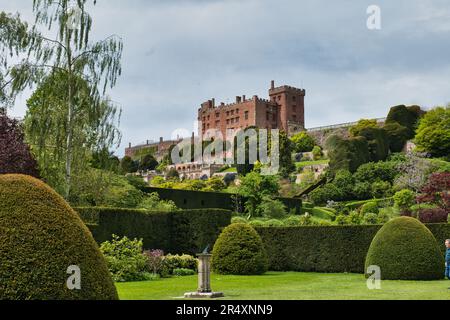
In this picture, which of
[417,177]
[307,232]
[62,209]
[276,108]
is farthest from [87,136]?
[276,108]

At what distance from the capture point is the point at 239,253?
57.6ft

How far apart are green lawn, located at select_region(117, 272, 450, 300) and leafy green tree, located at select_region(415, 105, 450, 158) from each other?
133ft

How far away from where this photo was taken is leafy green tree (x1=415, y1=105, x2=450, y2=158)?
5228 cm

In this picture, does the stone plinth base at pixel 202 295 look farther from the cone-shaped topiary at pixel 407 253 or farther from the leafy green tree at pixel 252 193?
the leafy green tree at pixel 252 193

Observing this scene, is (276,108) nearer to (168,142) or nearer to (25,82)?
(168,142)

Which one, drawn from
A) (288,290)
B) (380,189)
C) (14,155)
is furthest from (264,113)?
(288,290)

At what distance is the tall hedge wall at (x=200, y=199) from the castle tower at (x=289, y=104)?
4937cm

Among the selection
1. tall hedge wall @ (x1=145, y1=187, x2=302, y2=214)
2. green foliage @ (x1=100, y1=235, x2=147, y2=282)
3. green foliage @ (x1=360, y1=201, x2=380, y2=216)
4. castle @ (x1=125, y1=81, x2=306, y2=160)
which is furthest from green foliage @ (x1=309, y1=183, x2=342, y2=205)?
castle @ (x1=125, y1=81, x2=306, y2=160)

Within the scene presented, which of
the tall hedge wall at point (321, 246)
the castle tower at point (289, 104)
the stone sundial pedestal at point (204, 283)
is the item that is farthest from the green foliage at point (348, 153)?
the stone sundial pedestal at point (204, 283)

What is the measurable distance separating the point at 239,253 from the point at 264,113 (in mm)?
70220

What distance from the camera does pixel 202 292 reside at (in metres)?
11.2

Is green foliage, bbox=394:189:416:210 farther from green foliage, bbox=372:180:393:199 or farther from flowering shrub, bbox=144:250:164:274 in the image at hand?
flowering shrub, bbox=144:250:164:274

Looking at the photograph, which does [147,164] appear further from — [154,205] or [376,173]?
[154,205]

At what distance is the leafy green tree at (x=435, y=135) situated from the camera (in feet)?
172
